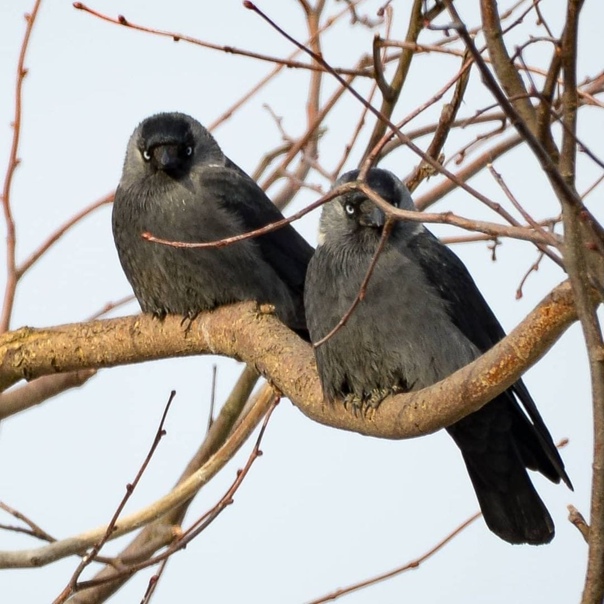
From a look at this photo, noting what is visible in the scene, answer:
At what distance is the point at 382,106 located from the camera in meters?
4.72

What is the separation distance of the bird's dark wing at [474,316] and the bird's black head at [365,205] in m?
0.17

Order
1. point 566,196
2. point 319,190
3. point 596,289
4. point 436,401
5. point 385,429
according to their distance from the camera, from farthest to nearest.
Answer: point 319,190 → point 385,429 → point 436,401 → point 596,289 → point 566,196

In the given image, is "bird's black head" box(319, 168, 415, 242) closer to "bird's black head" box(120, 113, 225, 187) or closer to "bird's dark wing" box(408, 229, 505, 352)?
"bird's dark wing" box(408, 229, 505, 352)

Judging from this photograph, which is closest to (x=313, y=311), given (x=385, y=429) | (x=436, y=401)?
(x=385, y=429)

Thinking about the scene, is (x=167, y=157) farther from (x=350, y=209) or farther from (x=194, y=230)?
(x=350, y=209)

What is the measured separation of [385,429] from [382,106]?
1476mm

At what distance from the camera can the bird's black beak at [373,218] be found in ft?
16.0

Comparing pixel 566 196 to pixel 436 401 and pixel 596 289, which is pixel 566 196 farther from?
pixel 436 401

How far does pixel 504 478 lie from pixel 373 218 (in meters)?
Result: 1.24

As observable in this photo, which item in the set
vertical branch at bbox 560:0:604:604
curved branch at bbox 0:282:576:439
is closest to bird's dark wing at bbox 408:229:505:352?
curved branch at bbox 0:282:576:439

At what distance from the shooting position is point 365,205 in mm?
4934

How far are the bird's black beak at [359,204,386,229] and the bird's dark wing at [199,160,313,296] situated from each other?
0.90 m

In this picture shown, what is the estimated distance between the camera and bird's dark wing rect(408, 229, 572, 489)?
4.66 meters

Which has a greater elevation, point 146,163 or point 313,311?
point 146,163
